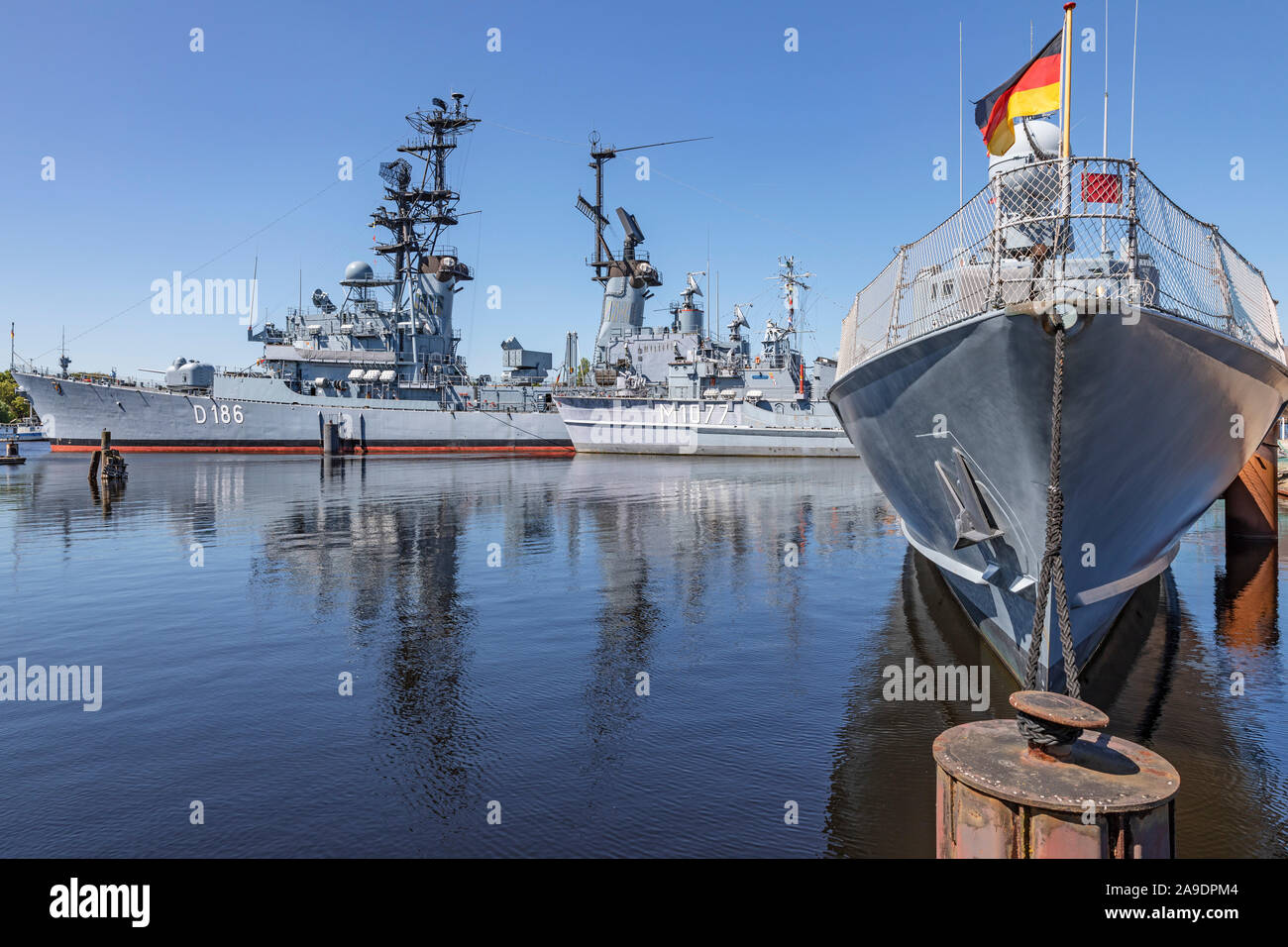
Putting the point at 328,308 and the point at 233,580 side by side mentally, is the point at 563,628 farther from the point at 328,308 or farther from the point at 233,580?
the point at 328,308

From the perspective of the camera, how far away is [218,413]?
5628 cm

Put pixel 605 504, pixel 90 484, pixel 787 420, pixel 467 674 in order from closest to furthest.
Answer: pixel 467 674
pixel 605 504
pixel 90 484
pixel 787 420

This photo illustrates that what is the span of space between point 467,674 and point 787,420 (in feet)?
164

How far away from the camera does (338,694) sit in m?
7.61

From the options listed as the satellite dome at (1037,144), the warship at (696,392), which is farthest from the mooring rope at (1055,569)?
the warship at (696,392)

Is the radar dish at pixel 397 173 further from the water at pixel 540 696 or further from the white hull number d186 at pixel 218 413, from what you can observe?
the water at pixel 540 696

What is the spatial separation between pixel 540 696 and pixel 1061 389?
5.74 metres

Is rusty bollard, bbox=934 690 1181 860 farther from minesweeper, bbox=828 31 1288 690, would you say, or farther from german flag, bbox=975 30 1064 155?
german flag, bbox=975 30 1064 155

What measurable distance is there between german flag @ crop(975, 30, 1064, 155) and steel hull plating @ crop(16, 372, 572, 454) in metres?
55.3

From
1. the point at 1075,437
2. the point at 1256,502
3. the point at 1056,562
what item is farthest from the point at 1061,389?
the point at 1256,502

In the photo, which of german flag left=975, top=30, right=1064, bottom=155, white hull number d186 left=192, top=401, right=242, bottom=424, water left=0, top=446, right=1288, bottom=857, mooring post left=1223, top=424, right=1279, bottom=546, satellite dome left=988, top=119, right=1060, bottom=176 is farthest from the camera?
white hull number d186 left=192, top=401, right=242, bottom=424

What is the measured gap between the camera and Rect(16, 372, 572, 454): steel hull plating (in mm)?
55656

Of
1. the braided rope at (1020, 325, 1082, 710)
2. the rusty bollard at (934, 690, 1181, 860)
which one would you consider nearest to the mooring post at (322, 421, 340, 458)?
the braided rope at (1020, 325, 1082, 710)
